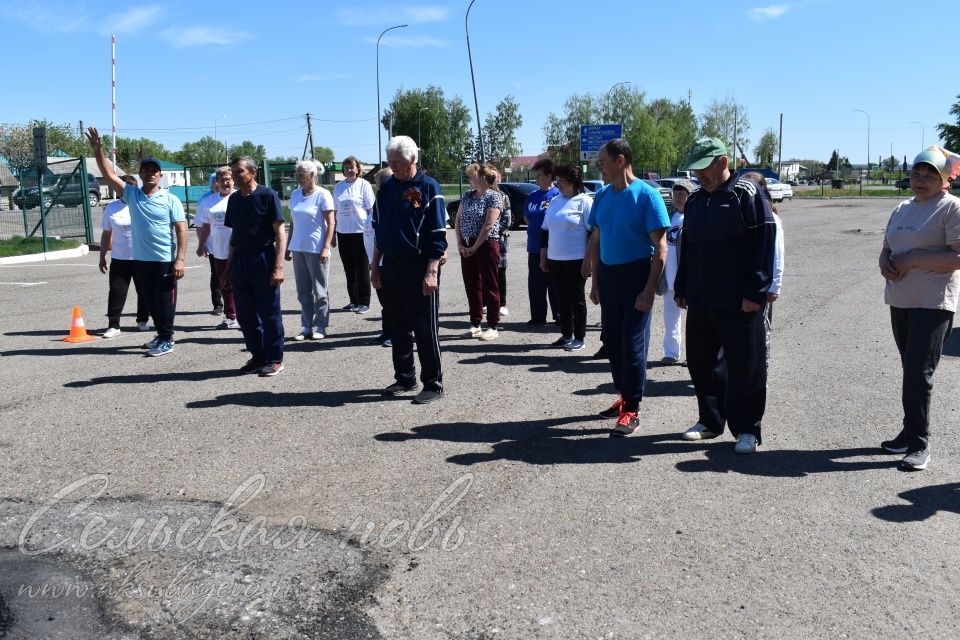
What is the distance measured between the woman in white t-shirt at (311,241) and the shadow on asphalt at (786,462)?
16.2 feet

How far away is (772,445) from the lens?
5445 mm

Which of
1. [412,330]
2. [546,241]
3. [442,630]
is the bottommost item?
[442,630]

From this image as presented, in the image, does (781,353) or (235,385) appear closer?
(235,385)

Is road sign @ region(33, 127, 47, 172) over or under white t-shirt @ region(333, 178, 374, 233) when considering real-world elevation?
over

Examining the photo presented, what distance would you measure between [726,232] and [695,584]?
2218 millimetres

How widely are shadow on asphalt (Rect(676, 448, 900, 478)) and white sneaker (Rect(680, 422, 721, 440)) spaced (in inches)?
6.5

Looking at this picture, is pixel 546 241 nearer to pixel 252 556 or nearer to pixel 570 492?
pixel 570 492

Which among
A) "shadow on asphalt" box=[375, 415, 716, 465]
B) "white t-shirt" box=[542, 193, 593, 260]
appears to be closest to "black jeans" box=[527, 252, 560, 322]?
"white t-shirt" box=[542, 193, 593, 260]

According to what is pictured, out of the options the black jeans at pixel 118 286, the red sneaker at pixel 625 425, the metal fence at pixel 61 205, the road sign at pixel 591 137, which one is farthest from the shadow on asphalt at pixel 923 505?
the road sign at pixel 591 137

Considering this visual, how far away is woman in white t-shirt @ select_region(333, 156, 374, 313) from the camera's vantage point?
1052 centimetres

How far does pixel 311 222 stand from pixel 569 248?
107 inches

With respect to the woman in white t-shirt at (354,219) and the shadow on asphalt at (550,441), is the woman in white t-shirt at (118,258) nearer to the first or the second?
the woman in white t-shirt at (354,219)

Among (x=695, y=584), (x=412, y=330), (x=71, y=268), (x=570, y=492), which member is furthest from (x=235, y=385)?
(x=71, y=268)

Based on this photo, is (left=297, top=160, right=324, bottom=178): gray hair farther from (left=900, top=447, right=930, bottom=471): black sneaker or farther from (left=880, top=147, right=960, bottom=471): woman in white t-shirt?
(left=900, top=447, right=930, bottom=471): black sneaker
